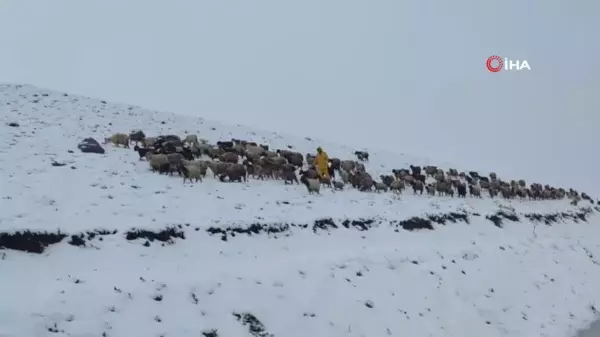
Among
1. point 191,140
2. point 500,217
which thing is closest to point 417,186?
point 500,217

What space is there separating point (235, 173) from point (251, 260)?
7097 mm

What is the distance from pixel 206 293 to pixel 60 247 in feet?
9.16

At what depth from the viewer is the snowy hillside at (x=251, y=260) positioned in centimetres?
877

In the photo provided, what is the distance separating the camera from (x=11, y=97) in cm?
2731

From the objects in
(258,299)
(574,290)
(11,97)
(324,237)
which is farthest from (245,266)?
(11,97)

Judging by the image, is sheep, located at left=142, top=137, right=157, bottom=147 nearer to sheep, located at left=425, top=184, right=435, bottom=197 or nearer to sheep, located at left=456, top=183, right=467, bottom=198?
sheep, located at left=425, top=184, right=435, bottom=197

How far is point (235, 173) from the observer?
59.4ft

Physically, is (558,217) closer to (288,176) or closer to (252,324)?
(288,176)

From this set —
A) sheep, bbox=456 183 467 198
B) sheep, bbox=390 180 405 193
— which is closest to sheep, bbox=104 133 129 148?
sheep, bbox=390 180 405 193

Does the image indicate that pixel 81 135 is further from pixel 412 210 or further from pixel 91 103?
pixel 412 210

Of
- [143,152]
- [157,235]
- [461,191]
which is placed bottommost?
[461,191]

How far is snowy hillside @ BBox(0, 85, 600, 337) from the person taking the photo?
28.8ft

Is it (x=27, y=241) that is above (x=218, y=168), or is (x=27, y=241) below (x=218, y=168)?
below

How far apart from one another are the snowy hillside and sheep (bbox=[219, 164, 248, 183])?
0.42 metres
